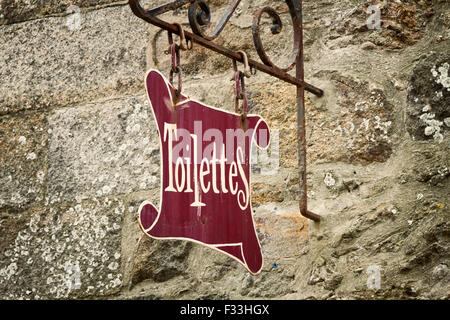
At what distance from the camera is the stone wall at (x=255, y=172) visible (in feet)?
5.69

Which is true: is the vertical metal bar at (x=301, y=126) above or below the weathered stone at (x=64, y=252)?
above

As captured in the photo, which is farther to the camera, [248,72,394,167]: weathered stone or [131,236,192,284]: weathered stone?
[131,236,192,284]: weathered stone

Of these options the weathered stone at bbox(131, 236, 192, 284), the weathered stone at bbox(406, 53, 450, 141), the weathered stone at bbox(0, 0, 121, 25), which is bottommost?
the weathered stone at bbox(131, 236, 192, 284)

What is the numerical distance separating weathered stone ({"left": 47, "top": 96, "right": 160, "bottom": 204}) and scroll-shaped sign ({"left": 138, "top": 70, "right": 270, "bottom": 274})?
0.55 metres

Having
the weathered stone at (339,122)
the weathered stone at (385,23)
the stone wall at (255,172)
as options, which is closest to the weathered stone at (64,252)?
the stone wall at (255,172)

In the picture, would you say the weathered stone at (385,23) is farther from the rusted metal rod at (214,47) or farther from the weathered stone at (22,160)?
the weathered stone at (22,160)

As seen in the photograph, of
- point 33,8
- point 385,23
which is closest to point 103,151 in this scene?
point 33,8

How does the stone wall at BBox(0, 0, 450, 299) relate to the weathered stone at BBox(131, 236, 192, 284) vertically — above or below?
above

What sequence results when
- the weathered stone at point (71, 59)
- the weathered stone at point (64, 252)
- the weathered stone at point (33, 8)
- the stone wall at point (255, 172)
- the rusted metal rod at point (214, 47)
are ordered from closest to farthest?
the rusted metal rod at point (214, 47), the stone wall at point (255, 172), the weathered stone at point (64, 252), the weathered stone at point (71, 59), the weathered stone at point (33, 8)

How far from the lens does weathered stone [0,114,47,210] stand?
2133 millimetres

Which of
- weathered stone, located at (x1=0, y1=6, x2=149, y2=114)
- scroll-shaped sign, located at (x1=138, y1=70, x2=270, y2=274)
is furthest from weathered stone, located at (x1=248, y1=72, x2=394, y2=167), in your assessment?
weathered stone, located at (x1=0, y1=6, x2=149, y2=114)

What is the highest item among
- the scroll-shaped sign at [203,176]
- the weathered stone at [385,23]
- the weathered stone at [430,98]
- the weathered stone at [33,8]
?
the weathered stone at [33,8]

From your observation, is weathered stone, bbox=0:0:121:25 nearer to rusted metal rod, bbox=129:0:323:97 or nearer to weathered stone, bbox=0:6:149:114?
weathered stone, bbox=0:6:149:114
